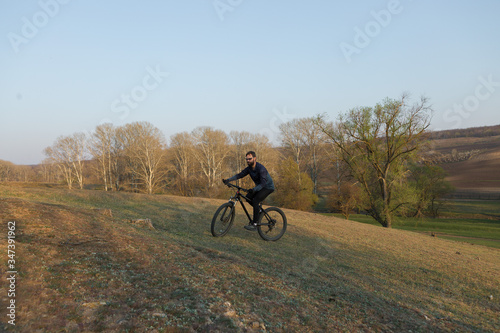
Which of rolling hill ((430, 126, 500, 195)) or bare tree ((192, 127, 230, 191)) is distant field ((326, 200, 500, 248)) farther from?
bare tree ((192, 127, 230, 191))

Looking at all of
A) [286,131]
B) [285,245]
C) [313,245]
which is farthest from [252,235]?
[286,131]

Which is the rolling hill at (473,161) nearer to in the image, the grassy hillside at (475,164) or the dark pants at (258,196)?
the grassy hillside at (475,164)

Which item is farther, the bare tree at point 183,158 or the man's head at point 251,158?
the bare tree at point 183,158

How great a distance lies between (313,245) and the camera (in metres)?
10.6

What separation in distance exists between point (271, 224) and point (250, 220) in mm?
814

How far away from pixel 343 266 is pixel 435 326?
352 centimetres

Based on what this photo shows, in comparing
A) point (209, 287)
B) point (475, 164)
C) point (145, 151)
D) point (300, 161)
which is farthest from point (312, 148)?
point (475, 164)

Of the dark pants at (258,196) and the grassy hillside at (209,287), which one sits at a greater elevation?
the dark pants at (258,196)

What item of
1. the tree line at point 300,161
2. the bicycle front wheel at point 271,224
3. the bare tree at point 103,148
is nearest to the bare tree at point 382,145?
the tree line at point 300,161

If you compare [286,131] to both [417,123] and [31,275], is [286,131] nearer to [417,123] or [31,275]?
[417,123]

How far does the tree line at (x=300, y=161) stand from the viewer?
90.3 ft

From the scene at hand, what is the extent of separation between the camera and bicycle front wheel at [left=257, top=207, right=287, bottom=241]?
9805 millimetres

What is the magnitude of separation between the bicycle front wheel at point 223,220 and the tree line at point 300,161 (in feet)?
67.8

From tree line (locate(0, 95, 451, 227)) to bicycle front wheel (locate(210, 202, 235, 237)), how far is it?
67.8ft
